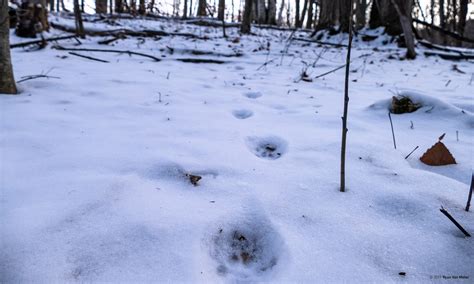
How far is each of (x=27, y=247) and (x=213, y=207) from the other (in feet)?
1.79

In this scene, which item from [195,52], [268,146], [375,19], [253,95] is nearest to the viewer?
[268,146]

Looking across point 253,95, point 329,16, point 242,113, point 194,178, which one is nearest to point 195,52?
point 253,95

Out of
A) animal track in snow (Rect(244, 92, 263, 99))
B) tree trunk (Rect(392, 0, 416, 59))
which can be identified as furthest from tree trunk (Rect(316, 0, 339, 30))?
animal track in snow (Rect(244, 92, 263, 99))

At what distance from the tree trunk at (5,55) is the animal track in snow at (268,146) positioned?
5.59 feet

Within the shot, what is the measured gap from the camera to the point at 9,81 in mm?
2146

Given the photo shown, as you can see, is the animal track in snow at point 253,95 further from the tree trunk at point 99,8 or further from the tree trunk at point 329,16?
the tree trunk at point 329,16

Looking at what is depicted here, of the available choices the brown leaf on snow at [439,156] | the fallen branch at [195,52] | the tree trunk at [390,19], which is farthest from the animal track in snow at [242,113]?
the tree trunk at [390,19]

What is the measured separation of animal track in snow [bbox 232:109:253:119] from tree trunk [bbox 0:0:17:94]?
155cm

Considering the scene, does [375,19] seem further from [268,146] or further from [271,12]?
[271,12]

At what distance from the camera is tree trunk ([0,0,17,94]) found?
6.49 ft

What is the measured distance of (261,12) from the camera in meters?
14.1

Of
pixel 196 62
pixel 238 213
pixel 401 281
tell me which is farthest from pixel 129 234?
pixel 196 62

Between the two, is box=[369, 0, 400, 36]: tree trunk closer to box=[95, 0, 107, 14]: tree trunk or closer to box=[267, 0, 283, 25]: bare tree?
box=[95, 0, 107, 14]: tree trunk

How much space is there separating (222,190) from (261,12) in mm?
14354
